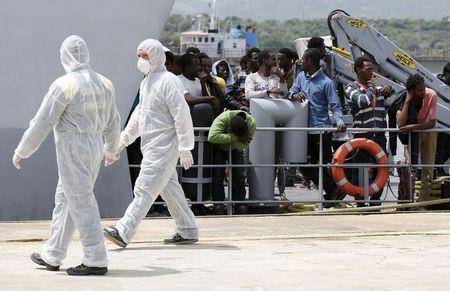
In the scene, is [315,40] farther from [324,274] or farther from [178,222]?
[324,274]

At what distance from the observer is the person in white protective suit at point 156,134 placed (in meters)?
9.98

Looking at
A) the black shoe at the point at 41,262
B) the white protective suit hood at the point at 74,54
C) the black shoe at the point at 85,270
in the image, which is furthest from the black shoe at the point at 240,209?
the white protective suit hood at the point at 74,54

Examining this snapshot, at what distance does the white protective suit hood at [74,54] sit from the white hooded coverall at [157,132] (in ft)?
4.30

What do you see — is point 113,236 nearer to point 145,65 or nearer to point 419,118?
point 145,65

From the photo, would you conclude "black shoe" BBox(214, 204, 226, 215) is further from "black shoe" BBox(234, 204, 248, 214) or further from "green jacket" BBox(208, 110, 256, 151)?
"green jacket" BBox(208, 110, 256, 151)

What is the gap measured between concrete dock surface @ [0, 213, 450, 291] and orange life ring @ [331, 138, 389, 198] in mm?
600

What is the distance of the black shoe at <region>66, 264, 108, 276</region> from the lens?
28.7 feet

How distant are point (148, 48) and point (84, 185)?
1799mm

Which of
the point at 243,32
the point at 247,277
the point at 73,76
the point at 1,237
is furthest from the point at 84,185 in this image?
the point at 243,32

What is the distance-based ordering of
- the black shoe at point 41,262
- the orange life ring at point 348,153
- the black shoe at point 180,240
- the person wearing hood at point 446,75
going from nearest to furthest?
the black shoe at point 41,262 < the black shoe at point 180,240 < the orange life ring at point 348,153 < the person wearing hood at point 446,75

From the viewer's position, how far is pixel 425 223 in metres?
12.1

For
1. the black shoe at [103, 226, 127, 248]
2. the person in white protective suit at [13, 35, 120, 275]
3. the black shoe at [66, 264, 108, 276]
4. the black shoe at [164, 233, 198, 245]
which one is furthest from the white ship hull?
the black shoe at [66, 264, 108, 276]

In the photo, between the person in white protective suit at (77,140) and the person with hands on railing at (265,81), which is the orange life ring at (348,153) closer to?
the person with hands on railing at (265,81)

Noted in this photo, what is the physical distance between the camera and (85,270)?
8.73 metres
